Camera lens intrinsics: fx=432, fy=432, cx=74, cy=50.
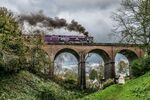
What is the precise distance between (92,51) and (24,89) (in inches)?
1987

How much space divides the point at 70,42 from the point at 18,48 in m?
45.1

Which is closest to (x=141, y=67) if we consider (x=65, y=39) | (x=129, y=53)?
(x=65, y=39)

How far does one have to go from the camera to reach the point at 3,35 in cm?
2888

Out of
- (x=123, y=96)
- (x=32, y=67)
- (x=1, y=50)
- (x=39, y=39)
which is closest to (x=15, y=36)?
(x=1, y=50)

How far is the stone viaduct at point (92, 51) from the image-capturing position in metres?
75.6

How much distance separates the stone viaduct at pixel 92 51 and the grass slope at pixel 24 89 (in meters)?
43.4

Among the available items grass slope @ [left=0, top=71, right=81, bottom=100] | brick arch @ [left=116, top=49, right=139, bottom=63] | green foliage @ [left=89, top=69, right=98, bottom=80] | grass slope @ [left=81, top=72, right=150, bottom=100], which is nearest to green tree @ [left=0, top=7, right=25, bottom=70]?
grass slope @ [left=0, top=71, right=81, bottom=100]

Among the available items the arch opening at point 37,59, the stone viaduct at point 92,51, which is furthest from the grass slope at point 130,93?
the stone viaduct at point 92,51

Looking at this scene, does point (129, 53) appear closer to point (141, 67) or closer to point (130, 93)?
point (141, 67)

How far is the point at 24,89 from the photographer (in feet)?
92.9

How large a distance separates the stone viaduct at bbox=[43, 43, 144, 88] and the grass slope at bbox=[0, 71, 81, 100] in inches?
1708

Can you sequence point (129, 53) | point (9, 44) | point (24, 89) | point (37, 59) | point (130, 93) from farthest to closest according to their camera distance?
point (129, 53) → point (37, 59) → point (9, 44) → point (24, 89) → point (130, 93)

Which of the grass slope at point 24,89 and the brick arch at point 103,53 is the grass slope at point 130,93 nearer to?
the grass slope at point 24,89

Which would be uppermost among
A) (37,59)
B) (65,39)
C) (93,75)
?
(65,39)
